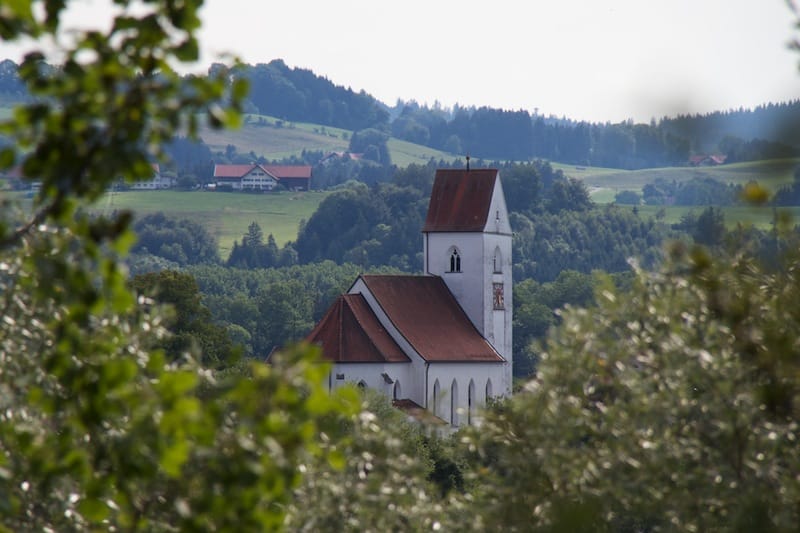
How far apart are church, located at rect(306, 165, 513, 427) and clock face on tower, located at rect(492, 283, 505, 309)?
45 mm

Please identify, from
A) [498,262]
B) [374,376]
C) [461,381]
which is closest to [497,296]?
[498,262]

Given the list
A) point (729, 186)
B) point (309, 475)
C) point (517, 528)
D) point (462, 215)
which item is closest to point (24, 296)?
point (309, 475)

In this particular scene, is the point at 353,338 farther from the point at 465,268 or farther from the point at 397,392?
the point at 465,268

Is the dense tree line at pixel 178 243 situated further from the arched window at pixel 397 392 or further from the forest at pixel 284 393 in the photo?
the forest at pixel 284 393

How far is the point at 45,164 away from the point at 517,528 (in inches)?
303

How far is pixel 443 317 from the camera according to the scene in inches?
2569

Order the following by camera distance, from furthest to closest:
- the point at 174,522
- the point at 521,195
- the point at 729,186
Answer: the point at 521,195
the point at 174,522
the point at 729,186

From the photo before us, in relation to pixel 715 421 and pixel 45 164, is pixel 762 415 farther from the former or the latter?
pixel 45 164

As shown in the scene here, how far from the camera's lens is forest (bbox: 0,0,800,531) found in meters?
6.70

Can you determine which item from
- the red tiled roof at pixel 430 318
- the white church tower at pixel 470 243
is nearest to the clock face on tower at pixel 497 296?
the white church tower at pixel 470 243

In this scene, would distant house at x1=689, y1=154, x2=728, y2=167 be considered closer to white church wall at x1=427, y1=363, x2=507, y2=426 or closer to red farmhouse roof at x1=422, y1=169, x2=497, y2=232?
white church wall at x1=427, y1=363, x2=507, y2=426

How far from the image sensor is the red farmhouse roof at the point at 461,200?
2616 inches

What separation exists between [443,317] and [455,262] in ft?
9.96

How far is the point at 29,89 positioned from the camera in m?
6.80
